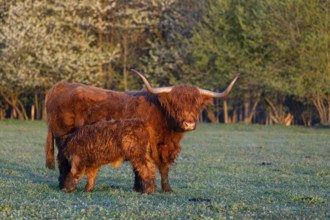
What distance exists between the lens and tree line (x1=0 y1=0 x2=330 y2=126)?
131 feet

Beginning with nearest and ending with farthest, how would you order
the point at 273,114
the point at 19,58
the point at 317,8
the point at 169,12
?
the point at 317,8 < the point at 19,58 < the point at 169,12 < the point at 273,114

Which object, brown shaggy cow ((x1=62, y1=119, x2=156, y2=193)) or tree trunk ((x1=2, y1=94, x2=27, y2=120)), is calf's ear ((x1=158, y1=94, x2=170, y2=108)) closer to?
brown shaggy cow ((x1=62, y1=119, x2=156, y2=193))

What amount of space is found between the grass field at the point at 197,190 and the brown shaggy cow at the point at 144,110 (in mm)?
637

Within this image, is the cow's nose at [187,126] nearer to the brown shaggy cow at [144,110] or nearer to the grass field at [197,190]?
the brown shaggy cow at [144,110]

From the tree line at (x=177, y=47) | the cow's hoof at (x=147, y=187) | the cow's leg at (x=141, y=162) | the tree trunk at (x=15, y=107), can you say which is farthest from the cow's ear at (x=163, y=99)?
the tree trunk at (x=15, y=107)

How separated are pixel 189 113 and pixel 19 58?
3176 cm

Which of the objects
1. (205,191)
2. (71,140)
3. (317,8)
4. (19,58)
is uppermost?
(317,8)

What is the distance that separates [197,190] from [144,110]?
1.62m

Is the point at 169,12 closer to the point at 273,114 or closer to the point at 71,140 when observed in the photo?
the point at 273,114

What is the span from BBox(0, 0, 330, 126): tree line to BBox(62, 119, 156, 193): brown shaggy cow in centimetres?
2930

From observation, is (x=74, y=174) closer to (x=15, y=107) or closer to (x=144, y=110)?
(x=144, y=110)

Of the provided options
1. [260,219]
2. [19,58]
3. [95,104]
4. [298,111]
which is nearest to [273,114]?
[298,111]

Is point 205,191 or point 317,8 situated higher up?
point 317,8

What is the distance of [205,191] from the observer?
11.6 metres
